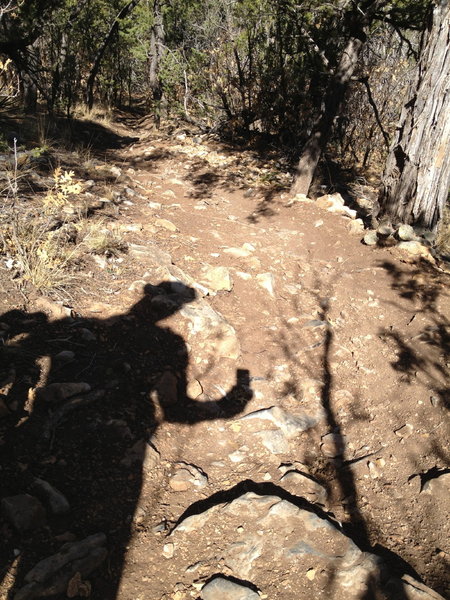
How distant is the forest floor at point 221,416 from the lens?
2053mm

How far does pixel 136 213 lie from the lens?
17.5 ft

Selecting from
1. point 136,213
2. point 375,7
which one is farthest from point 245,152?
point 136,213

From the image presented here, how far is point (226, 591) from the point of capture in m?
1.92

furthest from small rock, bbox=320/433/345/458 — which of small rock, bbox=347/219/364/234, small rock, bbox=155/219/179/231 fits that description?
small rock, bbox=347/219/364/234

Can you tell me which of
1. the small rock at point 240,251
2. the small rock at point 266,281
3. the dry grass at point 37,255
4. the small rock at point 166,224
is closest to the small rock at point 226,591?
the dry grass at point 37,255

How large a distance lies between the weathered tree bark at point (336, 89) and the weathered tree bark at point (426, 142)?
4.09 feet

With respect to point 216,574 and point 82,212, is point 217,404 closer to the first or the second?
point 216,574

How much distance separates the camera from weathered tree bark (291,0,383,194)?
6141mm

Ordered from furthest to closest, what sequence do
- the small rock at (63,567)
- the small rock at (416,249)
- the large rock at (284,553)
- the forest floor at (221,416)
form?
the small rock at (416,249), the forest floor at (221,416), the large rock at (284,553), the small rock at (63,567)

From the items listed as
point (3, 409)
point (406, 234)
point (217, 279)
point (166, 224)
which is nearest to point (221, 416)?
point (3, 409)

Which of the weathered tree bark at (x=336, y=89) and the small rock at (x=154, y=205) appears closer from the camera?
the small rock at (x=154, y=205)

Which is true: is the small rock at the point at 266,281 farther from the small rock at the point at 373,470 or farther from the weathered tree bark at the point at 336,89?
the weathered tree bark at the point at 336,89

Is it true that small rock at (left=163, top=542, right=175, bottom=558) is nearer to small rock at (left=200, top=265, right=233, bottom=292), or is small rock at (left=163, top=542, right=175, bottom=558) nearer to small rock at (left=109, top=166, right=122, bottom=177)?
small rock at (left=200, top=265, right=233, bottom=292)

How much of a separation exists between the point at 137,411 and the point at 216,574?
1050 millimetres
